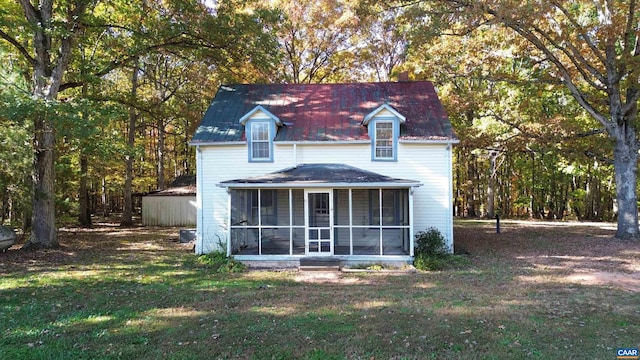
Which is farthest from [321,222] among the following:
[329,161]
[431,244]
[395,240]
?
[431,244]

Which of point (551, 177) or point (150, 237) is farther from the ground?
point (551, 177)

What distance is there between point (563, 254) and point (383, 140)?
717 cm

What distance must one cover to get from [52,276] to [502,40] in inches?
733

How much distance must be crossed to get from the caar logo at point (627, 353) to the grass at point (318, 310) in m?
0.09

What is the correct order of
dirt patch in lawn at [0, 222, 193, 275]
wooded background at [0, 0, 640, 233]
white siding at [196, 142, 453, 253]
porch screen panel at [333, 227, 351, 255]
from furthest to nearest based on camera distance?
1. white siding at [196, 142, 453, 253]
2. porch screen panel at [333, 227, 351, 255]
3. wooded background at [0, 0, 640, 233]
4. dirt patch in lawn at [0, 222, 193, 275]

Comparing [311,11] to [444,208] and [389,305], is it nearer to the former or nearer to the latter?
[444,208]

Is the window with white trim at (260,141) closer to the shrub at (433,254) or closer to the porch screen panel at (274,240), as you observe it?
the porch screen panel at (274,240)

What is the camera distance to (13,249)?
14562mm

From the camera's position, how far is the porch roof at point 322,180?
41.1ft

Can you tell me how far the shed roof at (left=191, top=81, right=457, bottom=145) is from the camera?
1493cm

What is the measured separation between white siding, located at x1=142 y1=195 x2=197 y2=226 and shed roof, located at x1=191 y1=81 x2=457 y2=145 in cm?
1082

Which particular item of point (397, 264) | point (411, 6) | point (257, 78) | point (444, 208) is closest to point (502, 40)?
point (411, 6)

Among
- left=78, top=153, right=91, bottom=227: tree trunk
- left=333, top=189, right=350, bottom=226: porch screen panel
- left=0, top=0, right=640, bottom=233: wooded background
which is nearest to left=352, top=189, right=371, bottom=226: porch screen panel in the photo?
left=333, top=189, right=350, bottom=226: porch screen panel

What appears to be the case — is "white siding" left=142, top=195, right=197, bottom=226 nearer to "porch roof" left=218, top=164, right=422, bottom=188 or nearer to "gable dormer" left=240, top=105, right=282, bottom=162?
"gable dormer" left=240, top=105, right=282, bottom=162
